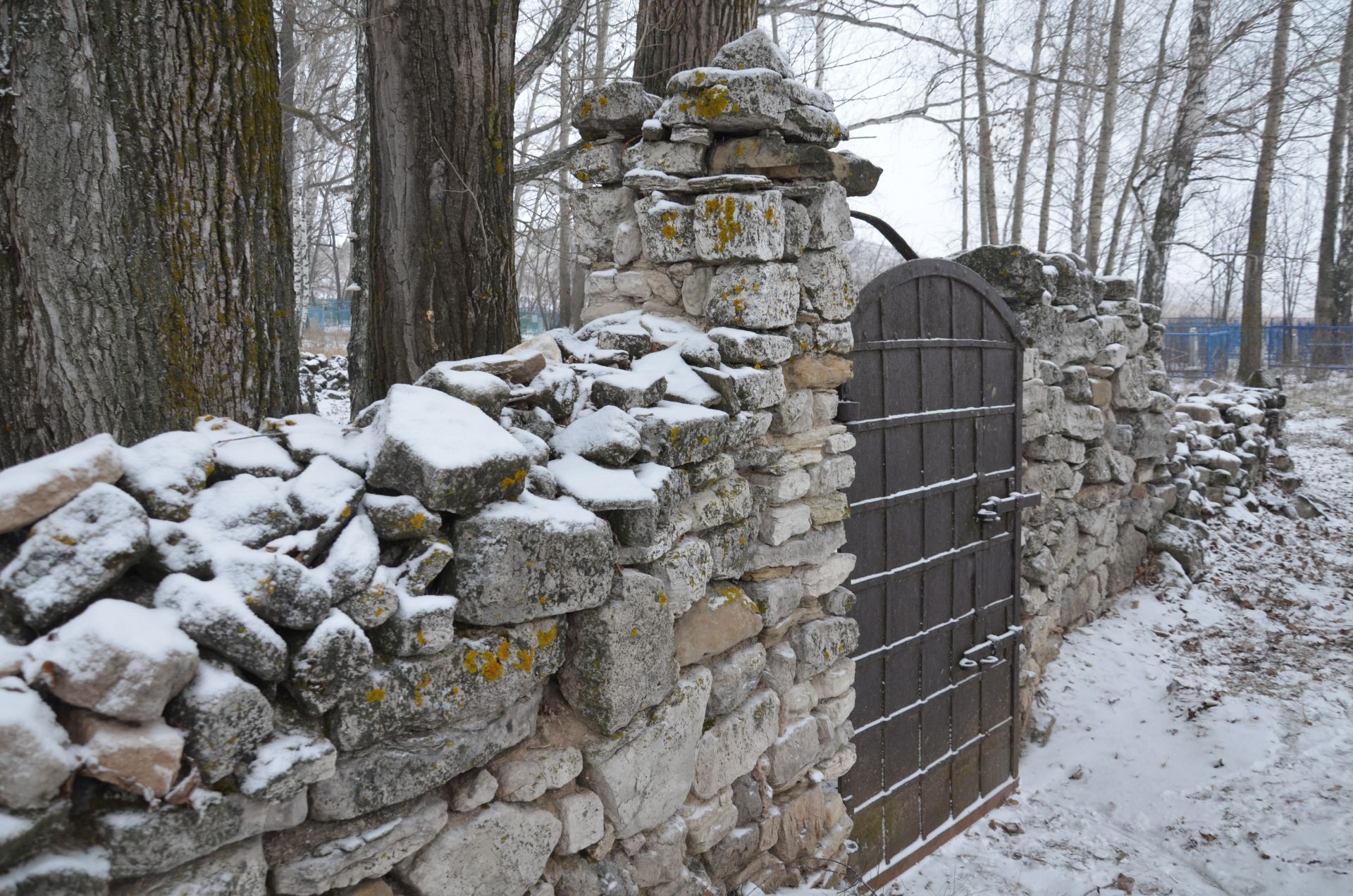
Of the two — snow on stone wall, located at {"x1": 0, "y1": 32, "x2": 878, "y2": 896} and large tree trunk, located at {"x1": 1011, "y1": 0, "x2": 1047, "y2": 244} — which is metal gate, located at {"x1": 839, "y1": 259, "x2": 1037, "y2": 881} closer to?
snow on stone wall, located at {"x1": 0, "y1": 32, "x2": 878, "y2": 896}

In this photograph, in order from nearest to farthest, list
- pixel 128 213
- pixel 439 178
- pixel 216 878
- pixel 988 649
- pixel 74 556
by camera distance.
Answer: pixel 74 556 → pixel 216 878 → pixel 128 213 → pixel 439 178 → pixel 988 649

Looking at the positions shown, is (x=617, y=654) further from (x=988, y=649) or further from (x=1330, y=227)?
(x=1330, y=227)

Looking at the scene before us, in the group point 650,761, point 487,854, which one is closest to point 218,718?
point 487,854

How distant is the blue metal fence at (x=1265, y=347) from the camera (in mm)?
15453

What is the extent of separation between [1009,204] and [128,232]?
1629cm

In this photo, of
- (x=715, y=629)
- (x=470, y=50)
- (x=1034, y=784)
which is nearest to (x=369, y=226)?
(x=470, y=50)

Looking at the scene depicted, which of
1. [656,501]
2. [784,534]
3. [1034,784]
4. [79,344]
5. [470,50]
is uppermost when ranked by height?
[470,50]

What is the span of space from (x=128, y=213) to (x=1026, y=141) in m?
14.5

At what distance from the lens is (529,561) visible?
177cm

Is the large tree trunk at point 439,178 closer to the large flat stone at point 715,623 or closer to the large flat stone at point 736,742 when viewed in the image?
the large flat stone at point 715,623

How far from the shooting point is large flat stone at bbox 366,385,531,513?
1.64 metres

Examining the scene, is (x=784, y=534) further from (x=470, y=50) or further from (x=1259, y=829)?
(x=1259, y=829)

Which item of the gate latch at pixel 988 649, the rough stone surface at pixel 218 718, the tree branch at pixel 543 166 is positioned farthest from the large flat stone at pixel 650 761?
the tree branch at pixel 543 166

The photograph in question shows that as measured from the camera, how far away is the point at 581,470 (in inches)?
80.5
